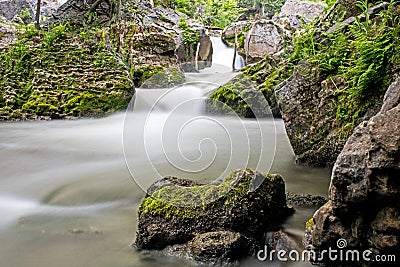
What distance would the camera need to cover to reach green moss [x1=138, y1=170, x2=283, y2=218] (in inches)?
115

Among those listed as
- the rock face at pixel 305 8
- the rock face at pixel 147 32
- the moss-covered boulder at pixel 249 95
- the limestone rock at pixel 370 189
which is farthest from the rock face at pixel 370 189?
the rock face at pixel 305 8

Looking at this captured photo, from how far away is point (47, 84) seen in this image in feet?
29.2

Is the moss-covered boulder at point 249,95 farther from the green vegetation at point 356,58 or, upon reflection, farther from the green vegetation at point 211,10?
the green vegetation at point 211,10

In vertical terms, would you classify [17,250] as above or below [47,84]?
below

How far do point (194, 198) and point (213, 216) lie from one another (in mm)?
224

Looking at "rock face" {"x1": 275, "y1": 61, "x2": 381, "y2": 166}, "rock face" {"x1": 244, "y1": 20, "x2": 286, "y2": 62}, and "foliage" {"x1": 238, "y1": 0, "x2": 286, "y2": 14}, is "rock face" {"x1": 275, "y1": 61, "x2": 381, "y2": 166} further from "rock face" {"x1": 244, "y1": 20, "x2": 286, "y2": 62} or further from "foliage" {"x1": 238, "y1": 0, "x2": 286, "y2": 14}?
"foliage" {"x1": 238, "y1": 0, "x2": 286, "y2": 14}

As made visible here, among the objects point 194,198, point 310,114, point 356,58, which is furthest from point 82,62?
point 194,198

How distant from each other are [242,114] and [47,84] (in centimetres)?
468

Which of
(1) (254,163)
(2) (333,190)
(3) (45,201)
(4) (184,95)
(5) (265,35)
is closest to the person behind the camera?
(2) (333,190)

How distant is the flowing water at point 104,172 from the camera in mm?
3064

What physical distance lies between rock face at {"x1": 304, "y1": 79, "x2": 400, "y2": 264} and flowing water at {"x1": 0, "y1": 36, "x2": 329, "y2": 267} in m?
0.71

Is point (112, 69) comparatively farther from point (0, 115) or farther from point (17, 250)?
point (17, 250)

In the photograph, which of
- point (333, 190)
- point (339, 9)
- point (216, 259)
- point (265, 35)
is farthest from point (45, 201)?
point (265, 35)

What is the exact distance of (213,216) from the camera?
2.88 m
